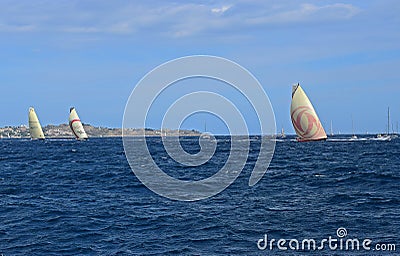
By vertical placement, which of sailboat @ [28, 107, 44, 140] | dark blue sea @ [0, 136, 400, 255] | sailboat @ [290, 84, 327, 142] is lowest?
dark blue sea @ [0, 136, 400, 255]

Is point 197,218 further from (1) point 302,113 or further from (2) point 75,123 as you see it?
(2) point 75,123

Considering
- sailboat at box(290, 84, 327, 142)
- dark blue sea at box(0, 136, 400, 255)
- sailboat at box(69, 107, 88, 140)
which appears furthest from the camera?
sailboat at box(69, 107, 88, 140)

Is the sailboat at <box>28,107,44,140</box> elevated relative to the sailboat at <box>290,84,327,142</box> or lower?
elevated

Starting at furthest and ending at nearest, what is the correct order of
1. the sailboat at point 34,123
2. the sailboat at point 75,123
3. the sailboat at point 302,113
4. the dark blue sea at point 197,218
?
the sailboat at point 34,123
the sailboat at point 75,123
the sailboat at point 302,113
the dark blue sea at point 197,218

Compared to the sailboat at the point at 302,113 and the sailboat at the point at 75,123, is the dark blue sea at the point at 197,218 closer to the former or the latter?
the sailboat at the point at 302,113

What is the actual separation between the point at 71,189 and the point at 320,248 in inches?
981

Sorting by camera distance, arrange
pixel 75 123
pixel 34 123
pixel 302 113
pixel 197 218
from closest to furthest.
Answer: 1. pixel 197 218
2. pixel 302 113
3. pixel 75 123
4. pixel 34 123

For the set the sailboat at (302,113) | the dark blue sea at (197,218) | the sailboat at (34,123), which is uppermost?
the sailboat at (34,123)

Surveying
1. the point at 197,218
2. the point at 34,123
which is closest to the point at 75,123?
the point at 34,123

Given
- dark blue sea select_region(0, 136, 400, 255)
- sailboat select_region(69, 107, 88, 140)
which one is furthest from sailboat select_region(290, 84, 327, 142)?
sailboat select_region(69, 107, 88, 140)

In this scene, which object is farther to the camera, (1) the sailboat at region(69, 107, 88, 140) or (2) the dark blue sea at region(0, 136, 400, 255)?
(1) the sailboat at region(69, 107, 88, 140)

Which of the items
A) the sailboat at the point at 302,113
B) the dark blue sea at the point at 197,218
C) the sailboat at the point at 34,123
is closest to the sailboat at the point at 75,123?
the sailboat at the point at 34,123

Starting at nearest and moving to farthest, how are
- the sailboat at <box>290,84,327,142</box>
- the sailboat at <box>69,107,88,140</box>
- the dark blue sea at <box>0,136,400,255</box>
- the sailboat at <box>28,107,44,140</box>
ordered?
the dark blue sea at <box>0,136,400,255</box>
the sailboat at <box>290,84,327,142</box>
the sailboat at <box>69,107,88,140</box>
the sailboat at <box>28,107,44,140</box>

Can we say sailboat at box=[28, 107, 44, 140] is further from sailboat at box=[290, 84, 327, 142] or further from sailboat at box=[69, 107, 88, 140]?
sailboat at box=[290, 84, 327, 142]
